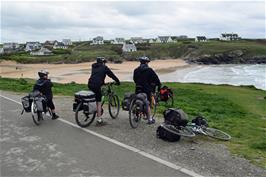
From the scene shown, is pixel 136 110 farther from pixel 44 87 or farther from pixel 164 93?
pixel 164 93

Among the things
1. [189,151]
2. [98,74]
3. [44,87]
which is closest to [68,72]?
[44,87]

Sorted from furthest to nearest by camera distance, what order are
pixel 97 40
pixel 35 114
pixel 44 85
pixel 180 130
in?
pixel 97 40 < pixel 44 85 < pixel 35 114 < pixel 180 130

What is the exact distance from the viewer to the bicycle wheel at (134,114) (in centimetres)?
1015

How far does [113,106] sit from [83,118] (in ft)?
4.12

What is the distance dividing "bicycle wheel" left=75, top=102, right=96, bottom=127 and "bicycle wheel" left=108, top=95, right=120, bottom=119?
3.12 ft

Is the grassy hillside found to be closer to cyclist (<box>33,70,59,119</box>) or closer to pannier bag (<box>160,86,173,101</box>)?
pannier bag (<box>160,86,173,101</box>)

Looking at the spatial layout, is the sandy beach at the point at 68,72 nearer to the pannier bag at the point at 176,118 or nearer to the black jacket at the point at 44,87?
the black jacket at the point at 44,87

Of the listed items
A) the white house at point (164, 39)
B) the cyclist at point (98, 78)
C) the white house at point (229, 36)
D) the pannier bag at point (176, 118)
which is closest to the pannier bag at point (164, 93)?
the cyclist at point (98, 78)

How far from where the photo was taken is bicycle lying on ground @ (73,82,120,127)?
399 inches

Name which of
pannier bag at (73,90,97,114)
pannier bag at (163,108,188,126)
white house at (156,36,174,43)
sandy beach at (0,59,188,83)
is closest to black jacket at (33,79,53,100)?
pannier bag at (73,90,97,114)

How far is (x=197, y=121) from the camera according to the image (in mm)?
9531

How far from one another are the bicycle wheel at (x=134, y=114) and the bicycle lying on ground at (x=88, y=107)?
99 cm

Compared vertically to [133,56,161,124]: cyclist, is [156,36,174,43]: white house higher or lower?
higher

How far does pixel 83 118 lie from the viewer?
10750 millimetres
